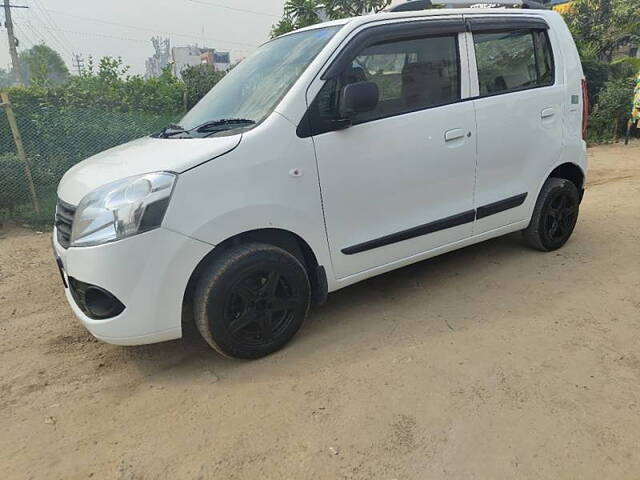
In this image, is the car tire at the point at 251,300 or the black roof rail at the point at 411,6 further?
the black roof rail at the point at 411,6

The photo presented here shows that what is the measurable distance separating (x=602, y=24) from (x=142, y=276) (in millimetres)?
19895

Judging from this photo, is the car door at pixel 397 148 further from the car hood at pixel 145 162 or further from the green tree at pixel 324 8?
the green tree at pixel 324 8

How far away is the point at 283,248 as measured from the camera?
2801 millimetres

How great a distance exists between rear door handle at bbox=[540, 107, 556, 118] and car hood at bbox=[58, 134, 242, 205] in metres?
2.48

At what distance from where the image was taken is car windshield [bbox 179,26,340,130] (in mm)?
2785

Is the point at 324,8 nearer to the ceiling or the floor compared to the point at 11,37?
nearer to the floor

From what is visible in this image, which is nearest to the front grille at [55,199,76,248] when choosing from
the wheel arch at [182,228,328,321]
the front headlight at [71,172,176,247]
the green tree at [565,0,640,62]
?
the front headlight at [71,172,176,247]

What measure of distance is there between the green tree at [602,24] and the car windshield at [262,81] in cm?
1652

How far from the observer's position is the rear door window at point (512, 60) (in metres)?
3.39

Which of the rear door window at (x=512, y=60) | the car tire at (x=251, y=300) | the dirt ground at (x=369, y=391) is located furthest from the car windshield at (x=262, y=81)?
the dirt ground at (x=369, y=391)

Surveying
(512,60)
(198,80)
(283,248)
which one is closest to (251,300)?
(283,248)

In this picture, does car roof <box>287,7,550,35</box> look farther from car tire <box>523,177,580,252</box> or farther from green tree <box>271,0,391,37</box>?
green tree <box>271,0,391,37</box>

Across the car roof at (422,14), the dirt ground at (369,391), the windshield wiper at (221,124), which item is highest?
the car roof at (422,14)

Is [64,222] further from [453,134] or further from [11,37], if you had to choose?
[11,37]
